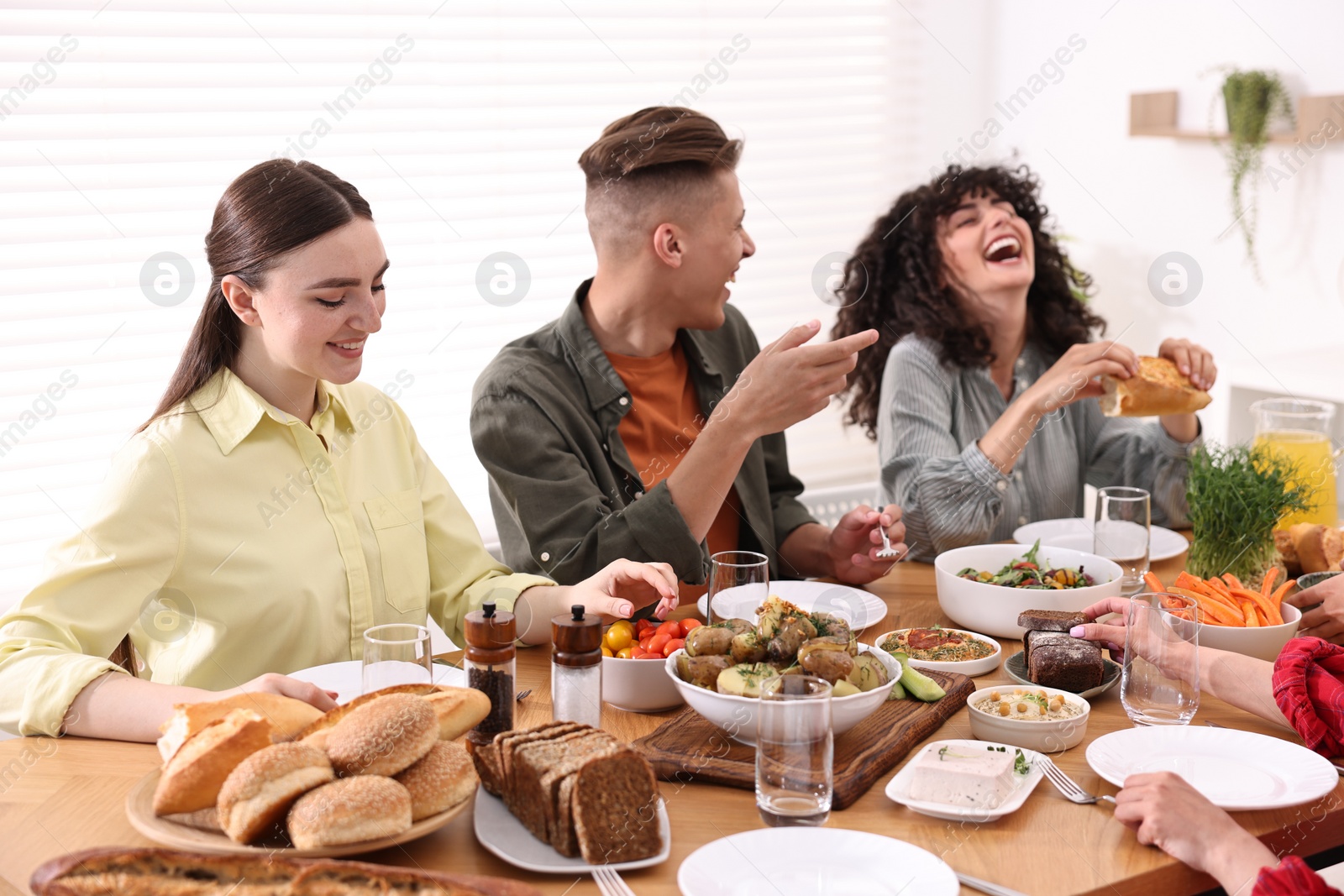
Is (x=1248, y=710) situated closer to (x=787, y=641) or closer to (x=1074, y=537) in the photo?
(x=787, y=641)

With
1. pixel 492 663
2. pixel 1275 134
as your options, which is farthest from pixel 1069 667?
pixel 1275 134

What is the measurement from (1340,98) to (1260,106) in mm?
236

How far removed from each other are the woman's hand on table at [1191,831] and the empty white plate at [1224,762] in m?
0.07

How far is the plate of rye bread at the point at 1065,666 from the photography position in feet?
5.37

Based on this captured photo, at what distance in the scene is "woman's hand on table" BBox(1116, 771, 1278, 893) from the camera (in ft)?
4.02

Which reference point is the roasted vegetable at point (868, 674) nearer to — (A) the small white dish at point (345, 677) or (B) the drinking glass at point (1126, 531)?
(A) the small white dish at point (345, 677)

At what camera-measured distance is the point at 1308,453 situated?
2381mm

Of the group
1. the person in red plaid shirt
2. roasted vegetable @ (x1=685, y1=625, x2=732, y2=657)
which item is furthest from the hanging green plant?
roasted vegetable @ (x1=685, y1=625, x2=732, y2=657)

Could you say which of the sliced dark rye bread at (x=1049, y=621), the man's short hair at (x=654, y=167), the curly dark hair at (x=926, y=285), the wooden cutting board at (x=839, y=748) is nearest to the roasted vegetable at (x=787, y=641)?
the wooden cutting board at (x=839, y=748)

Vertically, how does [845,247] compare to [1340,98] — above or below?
below

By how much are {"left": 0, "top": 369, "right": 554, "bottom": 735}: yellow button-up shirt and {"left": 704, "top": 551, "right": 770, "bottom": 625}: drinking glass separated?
1.37ft

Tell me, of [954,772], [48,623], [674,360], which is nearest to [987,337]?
[674,360]

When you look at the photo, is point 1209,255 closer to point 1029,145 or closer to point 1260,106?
point 1260,106

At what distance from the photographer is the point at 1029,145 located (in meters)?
4.55
